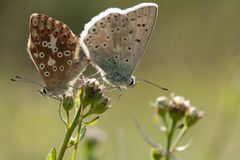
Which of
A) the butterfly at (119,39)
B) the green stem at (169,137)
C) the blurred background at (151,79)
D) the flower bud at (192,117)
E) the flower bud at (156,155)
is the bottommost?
the blurred background at (151,79)

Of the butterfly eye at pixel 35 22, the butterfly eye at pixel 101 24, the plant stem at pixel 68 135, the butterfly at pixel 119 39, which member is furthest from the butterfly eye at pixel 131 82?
the plant stem at pixel 68 135

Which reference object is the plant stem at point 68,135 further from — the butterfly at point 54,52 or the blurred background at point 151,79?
the butterfly at point 54,52

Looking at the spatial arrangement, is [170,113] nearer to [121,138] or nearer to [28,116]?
[121,138]

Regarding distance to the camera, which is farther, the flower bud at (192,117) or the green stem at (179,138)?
the flower bud at (192,117)

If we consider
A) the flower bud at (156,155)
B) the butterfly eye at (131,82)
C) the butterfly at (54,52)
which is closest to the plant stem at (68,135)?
the flower bud at (156,155)

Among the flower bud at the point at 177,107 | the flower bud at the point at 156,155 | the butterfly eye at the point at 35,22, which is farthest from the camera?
the flower bud at the point at 177,107

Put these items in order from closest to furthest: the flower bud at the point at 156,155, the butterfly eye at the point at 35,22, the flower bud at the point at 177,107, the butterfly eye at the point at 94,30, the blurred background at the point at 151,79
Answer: the flower bud at the point at 156,155 < the butterfly eye at the point at 35,22 < the flower bud at the point at 177,107 < the butterfly eye at the point at 94,30 < the blurred background at the point at 151,79

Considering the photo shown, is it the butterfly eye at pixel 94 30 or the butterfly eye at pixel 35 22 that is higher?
the butterfly eye at pixel 35 22
